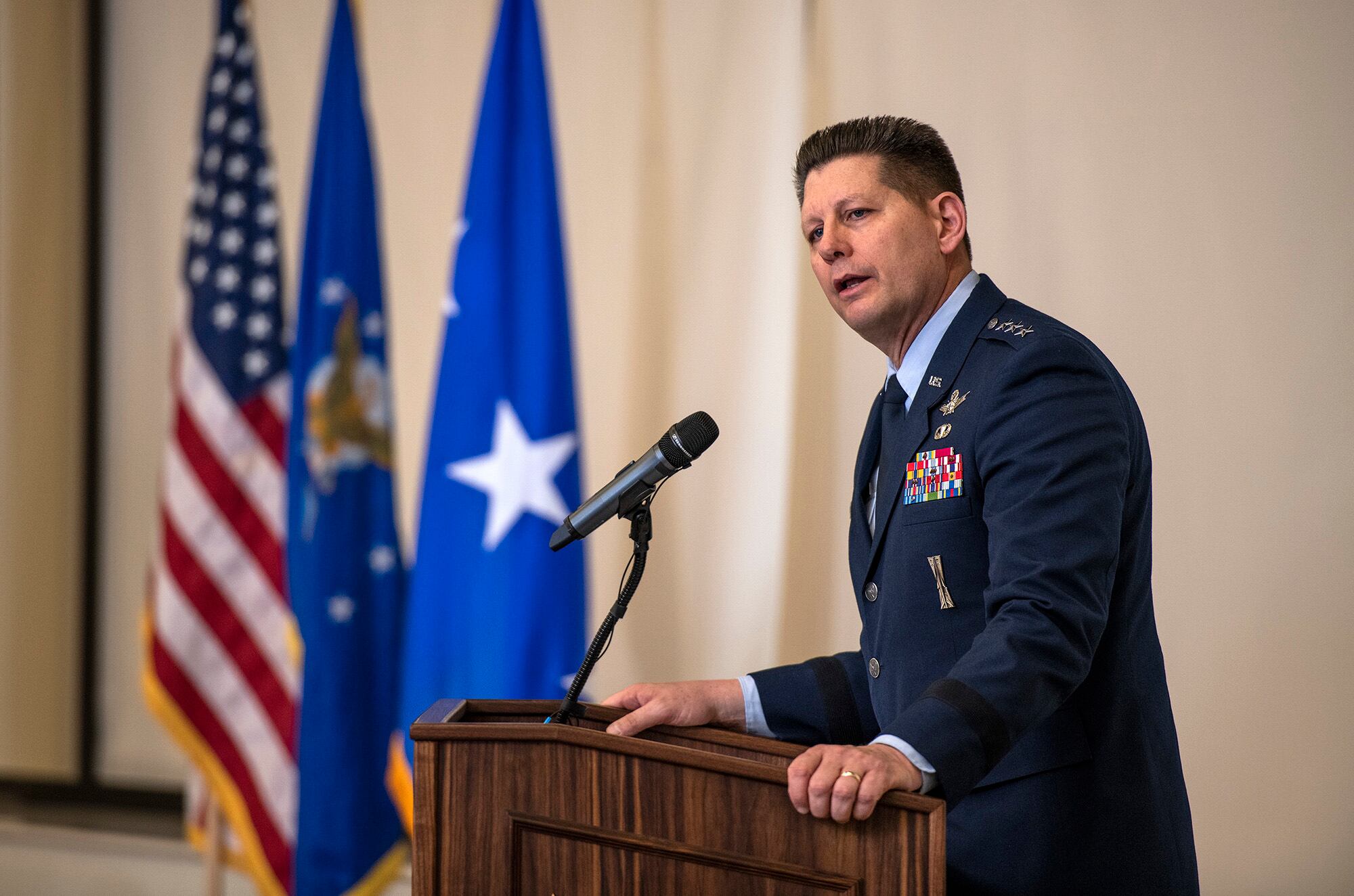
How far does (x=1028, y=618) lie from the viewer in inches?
41.4

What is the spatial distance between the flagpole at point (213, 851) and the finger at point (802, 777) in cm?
235

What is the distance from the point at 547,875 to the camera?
42.2 inches

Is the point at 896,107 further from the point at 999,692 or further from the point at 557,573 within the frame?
the point at 999,692

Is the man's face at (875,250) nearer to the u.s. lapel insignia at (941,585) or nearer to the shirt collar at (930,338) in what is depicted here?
the shirt collar at (930,338)

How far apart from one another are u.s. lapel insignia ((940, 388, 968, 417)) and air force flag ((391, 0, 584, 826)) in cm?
134

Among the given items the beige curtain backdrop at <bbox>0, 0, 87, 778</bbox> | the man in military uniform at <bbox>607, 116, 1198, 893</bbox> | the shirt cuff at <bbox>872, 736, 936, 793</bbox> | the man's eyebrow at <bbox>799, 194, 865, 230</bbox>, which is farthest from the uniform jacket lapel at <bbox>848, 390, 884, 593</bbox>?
the beige curtain backdrop at <bbox>0, 0, 87, 778</bbox>

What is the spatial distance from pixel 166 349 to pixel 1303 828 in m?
3.25

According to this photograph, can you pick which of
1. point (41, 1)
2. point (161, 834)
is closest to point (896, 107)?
point (41, 1)

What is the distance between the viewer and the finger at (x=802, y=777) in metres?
0.95

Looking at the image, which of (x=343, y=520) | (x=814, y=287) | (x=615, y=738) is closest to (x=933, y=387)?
(x=615, y=738)

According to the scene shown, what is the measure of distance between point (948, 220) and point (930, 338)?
6.3 inches

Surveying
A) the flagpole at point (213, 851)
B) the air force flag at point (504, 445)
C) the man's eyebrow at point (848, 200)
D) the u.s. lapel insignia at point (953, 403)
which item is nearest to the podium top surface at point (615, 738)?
the u.s. lapel insignia at point (953, 403)

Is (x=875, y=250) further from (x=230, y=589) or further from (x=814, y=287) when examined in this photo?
(x=230, y=589)

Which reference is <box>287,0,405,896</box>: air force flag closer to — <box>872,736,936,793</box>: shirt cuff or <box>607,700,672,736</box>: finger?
<box>607,700,672,736</box>: finger
